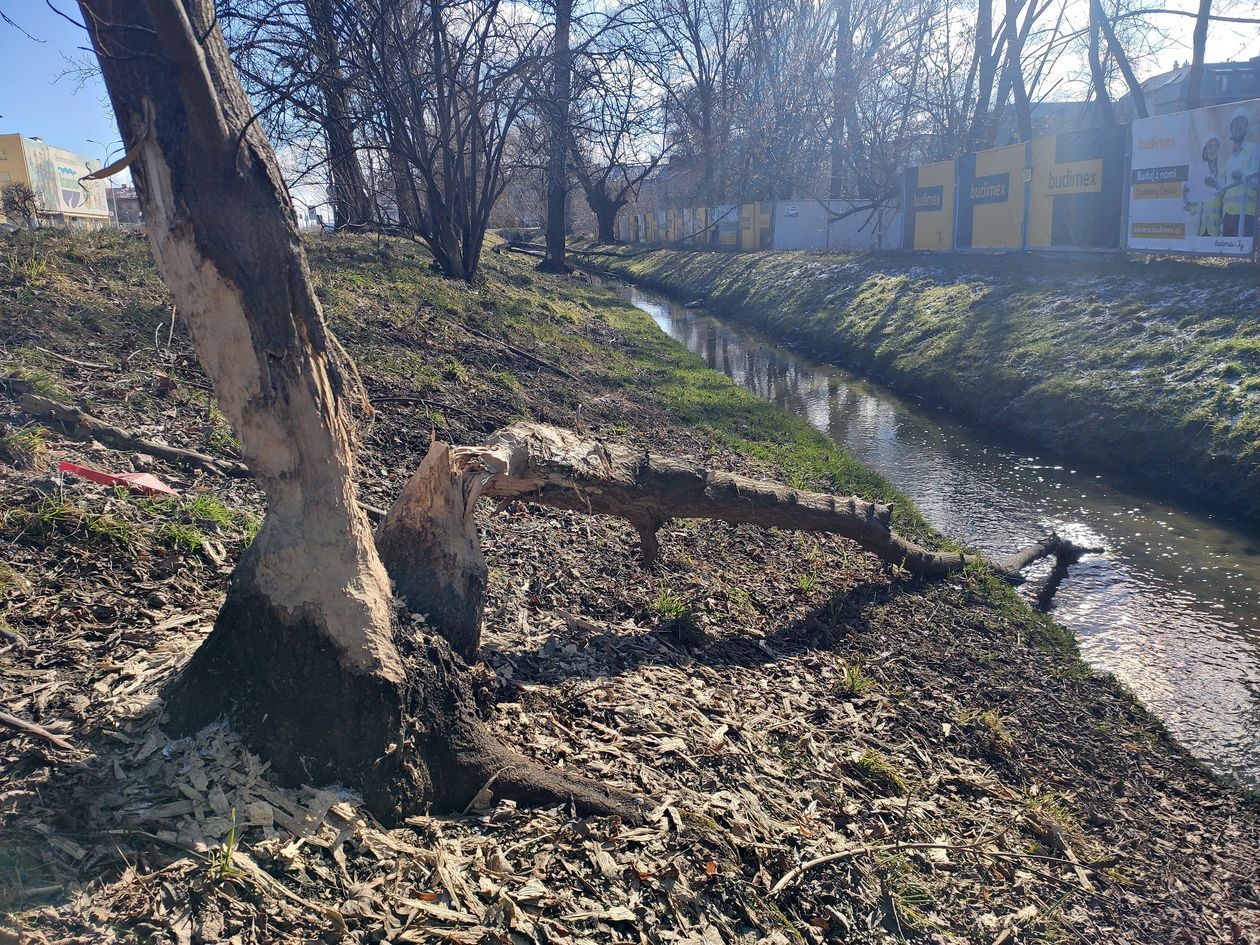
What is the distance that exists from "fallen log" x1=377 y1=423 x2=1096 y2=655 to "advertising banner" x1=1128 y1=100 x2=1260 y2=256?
370 inches

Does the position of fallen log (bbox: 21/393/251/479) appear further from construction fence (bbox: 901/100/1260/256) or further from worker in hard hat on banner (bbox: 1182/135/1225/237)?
worker in hard hat on banner (bbox: 1182/135/1225/237)

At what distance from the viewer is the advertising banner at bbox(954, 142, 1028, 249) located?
66.1 ft

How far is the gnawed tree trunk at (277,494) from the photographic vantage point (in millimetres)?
2826

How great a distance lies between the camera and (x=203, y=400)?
6.62 meters

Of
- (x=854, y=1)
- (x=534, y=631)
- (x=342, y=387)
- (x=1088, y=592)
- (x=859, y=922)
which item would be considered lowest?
(x=1088, y=592)

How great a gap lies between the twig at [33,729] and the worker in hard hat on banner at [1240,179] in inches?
644

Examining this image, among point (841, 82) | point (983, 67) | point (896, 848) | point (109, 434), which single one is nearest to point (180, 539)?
point (109, 434)

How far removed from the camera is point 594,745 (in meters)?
3.84

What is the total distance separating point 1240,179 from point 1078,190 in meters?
4.39

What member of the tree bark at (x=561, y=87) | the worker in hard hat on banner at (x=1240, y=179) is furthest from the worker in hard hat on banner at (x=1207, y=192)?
the tree bark at (x=561, y=87)

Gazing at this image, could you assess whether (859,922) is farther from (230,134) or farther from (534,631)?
(230,134)

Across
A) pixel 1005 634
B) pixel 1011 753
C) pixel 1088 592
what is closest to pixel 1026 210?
pixel 1088 592

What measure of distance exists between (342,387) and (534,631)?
200cm

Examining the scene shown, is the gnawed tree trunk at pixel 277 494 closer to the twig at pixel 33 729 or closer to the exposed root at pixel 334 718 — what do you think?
the exposed root at pixel 334 718
